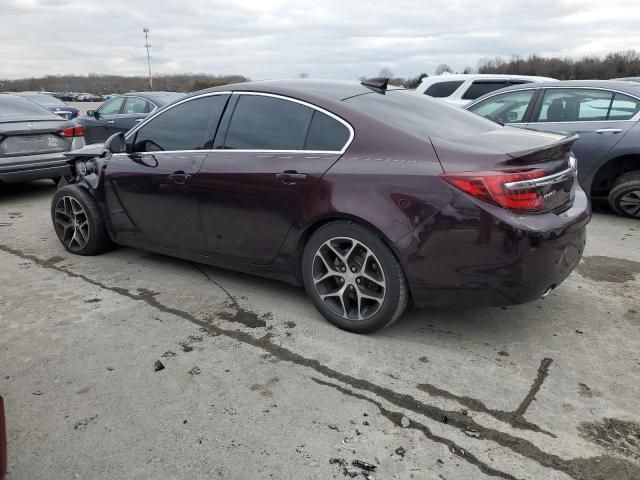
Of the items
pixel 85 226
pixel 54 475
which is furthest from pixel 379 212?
pixel 85 226

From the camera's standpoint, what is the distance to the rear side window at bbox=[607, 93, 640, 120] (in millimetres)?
5930

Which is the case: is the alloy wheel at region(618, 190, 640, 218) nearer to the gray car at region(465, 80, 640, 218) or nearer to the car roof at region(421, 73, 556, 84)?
the gray car at region(465, 80, 640, 218)

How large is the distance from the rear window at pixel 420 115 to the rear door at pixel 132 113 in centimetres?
835

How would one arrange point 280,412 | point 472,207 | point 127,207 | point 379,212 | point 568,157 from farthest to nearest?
point 127,207
point 568,157
point 379,212
point 472,207
point 280,412

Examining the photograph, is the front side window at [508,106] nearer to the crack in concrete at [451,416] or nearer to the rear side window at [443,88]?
the rear side window at [443,88]

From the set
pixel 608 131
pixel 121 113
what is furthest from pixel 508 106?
pixel 121 113

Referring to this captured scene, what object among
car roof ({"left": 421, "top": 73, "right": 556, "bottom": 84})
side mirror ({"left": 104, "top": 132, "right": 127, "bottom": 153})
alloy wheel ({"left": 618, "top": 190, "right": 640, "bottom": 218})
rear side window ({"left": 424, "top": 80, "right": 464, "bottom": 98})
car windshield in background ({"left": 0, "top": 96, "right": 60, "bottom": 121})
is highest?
car roof ({"left": 421, "top": 73, "right": 556, "bottom": 84})

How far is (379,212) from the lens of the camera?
10.1 ft

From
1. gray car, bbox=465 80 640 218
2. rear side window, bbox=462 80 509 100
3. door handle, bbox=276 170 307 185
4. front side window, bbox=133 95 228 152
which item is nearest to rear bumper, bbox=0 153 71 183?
front side window, bbox=133 95 228 152

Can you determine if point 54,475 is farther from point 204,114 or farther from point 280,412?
point 204,114

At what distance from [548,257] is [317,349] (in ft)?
4.61

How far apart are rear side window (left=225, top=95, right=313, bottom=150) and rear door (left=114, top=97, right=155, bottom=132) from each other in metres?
7.92

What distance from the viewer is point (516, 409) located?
2615mm

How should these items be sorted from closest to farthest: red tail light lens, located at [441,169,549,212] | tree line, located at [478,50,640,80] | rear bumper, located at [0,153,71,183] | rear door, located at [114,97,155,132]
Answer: red tail light lens, located at [441,169,549,212], rear bumper, located at [0,153,71,183], rear door, located at [114,97,155,132], tree line, located at [478,50,640,80]
